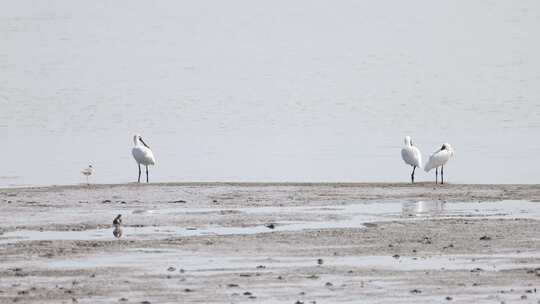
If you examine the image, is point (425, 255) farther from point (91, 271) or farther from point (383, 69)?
point (383, 69)

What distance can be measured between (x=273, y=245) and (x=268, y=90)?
1650 inches

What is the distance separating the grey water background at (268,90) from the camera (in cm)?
3331

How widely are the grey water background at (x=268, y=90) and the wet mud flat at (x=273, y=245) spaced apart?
653cm

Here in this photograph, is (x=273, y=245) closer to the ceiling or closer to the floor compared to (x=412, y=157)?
closer to the floor

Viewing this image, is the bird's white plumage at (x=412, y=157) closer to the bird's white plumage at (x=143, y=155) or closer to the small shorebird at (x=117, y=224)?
the bird's white plumage at (x=143, y=155)

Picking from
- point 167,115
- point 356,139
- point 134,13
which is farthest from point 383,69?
point 134,13

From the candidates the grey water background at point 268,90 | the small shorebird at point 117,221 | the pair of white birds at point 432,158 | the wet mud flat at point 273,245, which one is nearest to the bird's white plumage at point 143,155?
the grey water background at point 268,90

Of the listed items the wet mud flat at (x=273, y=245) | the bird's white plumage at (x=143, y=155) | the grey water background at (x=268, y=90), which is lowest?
the wet mud flat at (x=273, y=245)

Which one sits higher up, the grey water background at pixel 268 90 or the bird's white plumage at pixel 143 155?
the grey water background at pixel 268 90

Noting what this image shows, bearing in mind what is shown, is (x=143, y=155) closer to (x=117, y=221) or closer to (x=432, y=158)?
(x=432, y=158)

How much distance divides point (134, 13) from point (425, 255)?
92510mm

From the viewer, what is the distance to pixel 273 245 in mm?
16672

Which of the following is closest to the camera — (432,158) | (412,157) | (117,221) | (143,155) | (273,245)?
(273,245)

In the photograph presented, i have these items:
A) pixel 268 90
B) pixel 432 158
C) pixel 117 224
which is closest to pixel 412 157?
pixel 432 158
